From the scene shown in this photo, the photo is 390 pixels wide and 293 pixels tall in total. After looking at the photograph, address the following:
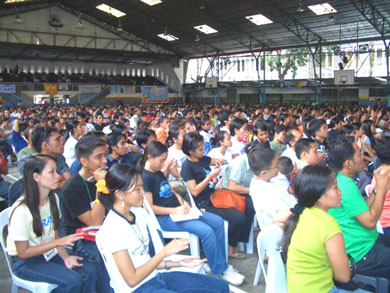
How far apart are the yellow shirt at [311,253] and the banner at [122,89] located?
2368 centimetres

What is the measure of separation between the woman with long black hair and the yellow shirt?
1.25 m

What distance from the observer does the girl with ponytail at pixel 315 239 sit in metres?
1.81

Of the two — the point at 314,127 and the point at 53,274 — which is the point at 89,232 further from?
the point at 314,127

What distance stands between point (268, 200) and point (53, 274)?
5.36 feet

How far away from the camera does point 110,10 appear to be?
21594 millimetres

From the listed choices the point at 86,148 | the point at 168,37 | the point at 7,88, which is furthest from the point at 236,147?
the point at 168,37

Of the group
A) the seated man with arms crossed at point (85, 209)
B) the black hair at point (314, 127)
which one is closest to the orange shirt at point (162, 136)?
the black hair at point (314, 127)

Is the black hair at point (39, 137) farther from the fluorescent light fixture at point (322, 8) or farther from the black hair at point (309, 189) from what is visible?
the fluorescent light fixture at point (322, 8)

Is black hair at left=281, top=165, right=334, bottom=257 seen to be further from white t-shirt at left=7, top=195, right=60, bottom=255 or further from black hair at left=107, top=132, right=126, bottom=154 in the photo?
black hair at left=107, top=132, right=126, bottom=154

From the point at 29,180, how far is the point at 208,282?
1252mm

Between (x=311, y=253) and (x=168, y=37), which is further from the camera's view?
(x=168, y=37)

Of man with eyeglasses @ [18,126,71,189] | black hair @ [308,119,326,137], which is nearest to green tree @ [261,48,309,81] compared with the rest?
black hair @ [308,119,326,137]

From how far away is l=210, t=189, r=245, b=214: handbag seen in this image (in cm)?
362

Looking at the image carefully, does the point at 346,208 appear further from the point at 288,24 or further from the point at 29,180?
the point at 288,24
